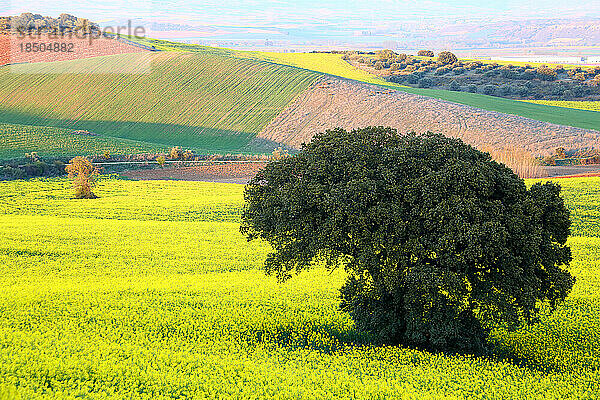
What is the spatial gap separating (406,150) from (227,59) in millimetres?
98136

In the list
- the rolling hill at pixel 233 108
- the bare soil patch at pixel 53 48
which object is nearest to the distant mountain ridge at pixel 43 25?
the bare soil patch at pixel 53 48

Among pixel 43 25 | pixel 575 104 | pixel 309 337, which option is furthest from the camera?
pixel 43 25

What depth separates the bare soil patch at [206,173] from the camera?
63.1m

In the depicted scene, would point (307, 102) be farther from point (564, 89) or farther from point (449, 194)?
point (449, 194)

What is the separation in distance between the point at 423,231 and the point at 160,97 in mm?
86863

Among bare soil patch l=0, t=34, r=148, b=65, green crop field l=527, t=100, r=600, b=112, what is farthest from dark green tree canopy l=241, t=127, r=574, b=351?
bare soil patch l=0, t=34, r=148, b=65

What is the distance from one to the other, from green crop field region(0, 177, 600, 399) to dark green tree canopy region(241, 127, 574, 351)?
1477 mm

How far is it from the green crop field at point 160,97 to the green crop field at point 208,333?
50219 mm

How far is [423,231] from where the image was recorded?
1712 cm

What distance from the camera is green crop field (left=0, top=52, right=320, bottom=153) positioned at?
88938 millimetres

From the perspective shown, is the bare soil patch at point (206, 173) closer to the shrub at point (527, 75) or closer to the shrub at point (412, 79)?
the shrub at point (412, 79)

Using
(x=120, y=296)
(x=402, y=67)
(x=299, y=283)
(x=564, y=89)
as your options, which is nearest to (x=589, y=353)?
(x=299, y=283)

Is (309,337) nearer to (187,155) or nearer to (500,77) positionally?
(187,155)

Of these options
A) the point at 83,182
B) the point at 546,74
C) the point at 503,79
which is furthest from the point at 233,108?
the point at 546,74
